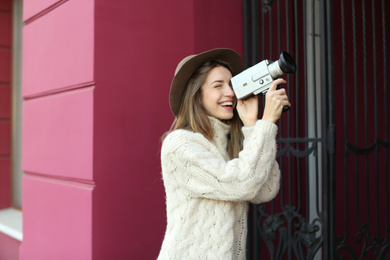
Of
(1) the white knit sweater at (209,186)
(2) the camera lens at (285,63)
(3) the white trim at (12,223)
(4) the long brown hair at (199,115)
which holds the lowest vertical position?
(3) the white trim at (12,223)

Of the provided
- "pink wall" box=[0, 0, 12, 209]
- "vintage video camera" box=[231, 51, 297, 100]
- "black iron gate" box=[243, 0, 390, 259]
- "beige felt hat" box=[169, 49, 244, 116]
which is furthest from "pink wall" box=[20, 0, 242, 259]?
"pink wall" box=[0, 0, 12, 209]

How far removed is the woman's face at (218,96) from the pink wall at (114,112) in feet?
3.35

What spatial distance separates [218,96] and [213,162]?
11.3 inches

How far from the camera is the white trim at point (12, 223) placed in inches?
140

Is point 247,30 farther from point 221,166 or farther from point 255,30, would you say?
point 221,166

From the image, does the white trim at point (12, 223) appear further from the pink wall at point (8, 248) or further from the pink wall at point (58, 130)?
the pink wall at point (58, 130)

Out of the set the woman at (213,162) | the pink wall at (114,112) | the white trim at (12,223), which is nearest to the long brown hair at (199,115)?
the woman at (213,162)

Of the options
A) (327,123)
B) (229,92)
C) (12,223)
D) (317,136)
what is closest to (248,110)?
(229,92)

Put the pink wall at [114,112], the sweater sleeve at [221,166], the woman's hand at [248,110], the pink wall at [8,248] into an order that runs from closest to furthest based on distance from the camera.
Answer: the sweater sleeve at [221,166]
the woman's hand at [248,110]
the pink wall at [114,112]
the pink wall at [8,248]

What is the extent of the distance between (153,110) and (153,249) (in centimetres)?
87

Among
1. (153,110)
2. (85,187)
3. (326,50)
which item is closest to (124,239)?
(85,187)

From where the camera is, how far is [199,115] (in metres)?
1.61

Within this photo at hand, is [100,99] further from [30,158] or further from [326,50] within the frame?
[326,50]

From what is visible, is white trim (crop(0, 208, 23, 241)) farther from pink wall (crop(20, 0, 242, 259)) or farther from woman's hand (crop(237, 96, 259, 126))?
woman's hand (crop(237, 96, 259, 126))
